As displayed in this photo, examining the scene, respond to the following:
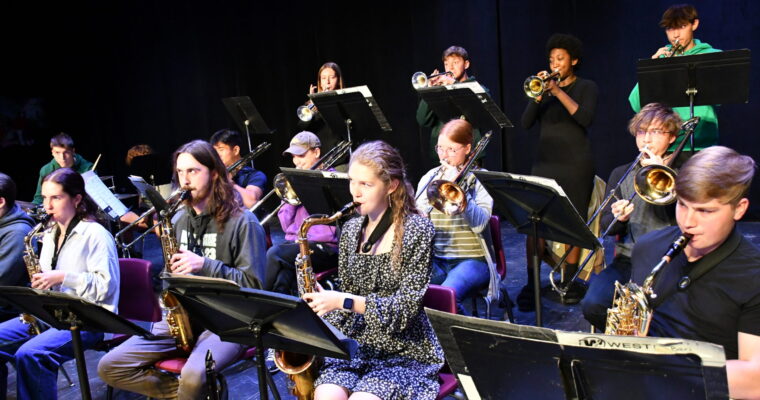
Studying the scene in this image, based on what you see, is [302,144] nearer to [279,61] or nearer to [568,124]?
[568,124]

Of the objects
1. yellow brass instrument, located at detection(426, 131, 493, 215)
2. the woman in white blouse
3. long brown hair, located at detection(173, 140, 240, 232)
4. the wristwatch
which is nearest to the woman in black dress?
yellow brass instrument, located at detection(426, 131, 493, 215)

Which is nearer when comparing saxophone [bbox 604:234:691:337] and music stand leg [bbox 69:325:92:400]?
saxophone [bbox 604:234:691:337]

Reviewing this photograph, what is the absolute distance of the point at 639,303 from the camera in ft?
7.50

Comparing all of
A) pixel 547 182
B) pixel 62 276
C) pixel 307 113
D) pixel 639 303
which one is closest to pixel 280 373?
pixel 62 276

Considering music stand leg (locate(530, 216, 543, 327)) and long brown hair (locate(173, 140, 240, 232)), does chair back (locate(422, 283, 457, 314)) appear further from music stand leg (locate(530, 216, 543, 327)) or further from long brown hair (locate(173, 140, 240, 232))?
long brown hair (locate(173, 140, 240, 232))

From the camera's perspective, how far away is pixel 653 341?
1580 millimetres

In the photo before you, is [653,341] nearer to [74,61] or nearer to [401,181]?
[401,181]

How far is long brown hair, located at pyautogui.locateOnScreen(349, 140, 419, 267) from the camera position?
9.63 ft

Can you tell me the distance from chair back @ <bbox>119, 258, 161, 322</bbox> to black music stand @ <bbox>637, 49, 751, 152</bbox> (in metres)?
3.15

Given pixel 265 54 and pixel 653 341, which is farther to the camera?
pixel 265 54

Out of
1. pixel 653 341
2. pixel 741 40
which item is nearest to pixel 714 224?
pixel 653 341

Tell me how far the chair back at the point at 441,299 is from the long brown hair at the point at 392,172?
0.29 metres

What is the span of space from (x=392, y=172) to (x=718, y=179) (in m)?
1.32

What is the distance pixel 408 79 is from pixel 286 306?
625 centimetres
